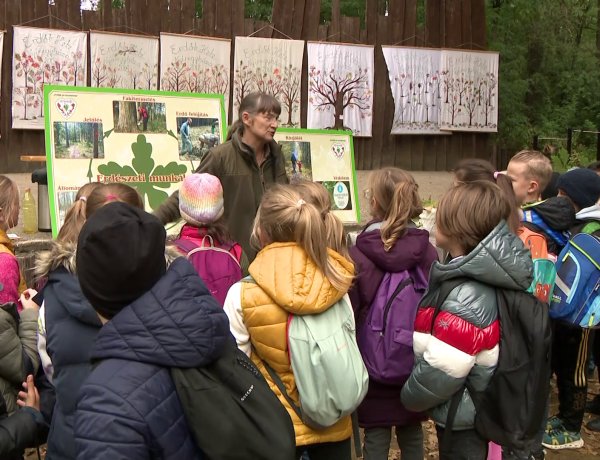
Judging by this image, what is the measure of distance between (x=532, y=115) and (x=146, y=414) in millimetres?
17337

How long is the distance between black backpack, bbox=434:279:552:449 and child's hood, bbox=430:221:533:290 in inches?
2.1

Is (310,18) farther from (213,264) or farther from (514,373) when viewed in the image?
(514,373)

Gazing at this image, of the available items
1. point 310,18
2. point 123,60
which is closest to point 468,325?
point 123,60

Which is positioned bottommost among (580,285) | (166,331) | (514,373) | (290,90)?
(514,373)

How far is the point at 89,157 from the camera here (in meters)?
4.66

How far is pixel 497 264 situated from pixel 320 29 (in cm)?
871

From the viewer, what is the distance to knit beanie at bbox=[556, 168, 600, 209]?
13.3 ft

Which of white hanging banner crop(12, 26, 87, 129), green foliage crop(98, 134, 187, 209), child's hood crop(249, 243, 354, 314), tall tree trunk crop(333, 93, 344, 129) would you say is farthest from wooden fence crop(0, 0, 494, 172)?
child's hood crop(249, 243, 354, 314)

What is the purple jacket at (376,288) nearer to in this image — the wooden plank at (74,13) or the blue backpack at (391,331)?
the blue backpack at (391,331)

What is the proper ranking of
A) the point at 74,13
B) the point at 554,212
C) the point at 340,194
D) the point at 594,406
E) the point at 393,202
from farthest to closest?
1. the point at 74,13
2. the point at 340,194
3. the point at 594,406
4. the point at 554,212
5. the point at 393,202

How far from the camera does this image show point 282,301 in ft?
7.98

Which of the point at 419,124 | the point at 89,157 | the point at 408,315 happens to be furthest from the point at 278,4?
the point at 408,315

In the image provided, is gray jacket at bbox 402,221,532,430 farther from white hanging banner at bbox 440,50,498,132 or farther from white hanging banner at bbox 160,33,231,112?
white hanging banner at bbox 440,50,498,132

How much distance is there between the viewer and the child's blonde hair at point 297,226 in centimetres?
254
